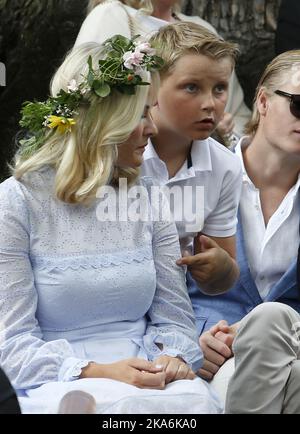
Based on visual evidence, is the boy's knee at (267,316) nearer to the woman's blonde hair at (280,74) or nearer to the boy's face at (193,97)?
the boy's face at (193,97)

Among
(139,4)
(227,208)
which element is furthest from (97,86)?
(139,4)

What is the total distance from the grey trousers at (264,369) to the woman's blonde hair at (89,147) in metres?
0.68

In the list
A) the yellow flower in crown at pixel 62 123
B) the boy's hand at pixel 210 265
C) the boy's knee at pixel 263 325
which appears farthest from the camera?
the boy's hand at pixel 210 265

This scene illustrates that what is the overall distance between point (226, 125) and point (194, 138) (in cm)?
78

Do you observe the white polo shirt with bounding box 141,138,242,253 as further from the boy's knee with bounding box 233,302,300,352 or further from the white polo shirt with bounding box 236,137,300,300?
the boy's knee with bounding box 233,302,300,352

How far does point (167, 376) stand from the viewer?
3.76m

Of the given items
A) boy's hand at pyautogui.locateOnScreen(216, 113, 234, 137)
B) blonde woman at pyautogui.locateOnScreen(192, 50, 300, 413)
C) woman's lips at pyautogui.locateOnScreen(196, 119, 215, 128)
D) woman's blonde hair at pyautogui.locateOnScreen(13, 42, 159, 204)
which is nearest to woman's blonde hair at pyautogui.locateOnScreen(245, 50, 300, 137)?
blonde woman at pyautogui.locateOnScreen(192, 50, 300, 413)

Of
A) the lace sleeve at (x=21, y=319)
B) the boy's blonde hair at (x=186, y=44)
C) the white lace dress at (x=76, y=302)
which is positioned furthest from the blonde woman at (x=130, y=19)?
the lace sleeve at (x=21, y=319)

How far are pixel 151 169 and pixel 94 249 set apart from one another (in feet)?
2.32

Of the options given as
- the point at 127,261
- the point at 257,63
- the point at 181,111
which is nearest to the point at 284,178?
the point at 181,111

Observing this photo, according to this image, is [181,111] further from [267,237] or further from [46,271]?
[46,271]

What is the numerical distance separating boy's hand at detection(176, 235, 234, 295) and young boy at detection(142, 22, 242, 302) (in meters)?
0.09

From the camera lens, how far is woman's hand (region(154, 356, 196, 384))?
3768mm

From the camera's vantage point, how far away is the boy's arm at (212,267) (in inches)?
165
